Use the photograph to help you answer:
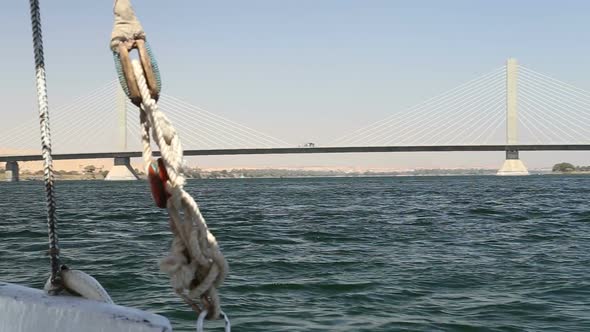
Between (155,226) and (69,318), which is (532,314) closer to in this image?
(69,318)

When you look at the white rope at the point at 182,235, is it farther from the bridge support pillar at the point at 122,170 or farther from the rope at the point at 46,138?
the bridge support pillar at the point at 122,170

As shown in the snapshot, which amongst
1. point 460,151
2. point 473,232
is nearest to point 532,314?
point 473,232

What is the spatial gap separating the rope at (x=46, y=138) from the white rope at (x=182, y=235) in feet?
2.63

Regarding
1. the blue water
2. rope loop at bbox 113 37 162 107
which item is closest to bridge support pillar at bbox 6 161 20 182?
the blue water

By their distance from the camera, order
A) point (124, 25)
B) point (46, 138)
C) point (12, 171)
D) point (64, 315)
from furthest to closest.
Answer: point (12, 171) < point (46, 138) < point (64, 315) < point (124, 25)

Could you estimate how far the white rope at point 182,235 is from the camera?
1.91 m

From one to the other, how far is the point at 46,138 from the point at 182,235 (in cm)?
105

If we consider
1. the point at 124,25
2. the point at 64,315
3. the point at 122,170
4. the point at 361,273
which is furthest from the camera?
the point at 122,170

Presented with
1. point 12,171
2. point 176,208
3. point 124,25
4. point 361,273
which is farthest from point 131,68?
point 12,171

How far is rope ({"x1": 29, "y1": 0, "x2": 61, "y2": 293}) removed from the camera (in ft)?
8.48

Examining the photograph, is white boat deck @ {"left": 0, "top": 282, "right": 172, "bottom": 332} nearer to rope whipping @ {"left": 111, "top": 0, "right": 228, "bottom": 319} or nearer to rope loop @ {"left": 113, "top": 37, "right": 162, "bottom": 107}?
rope whipping @ {"left": 111, "top": 0, "right": 228, "bottom": 319}

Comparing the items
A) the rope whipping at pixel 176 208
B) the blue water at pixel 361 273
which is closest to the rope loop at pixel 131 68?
the rope whipping at pixel 176 208

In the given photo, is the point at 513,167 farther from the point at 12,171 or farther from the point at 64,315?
the point at 64,315

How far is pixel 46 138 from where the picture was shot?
2717mm
